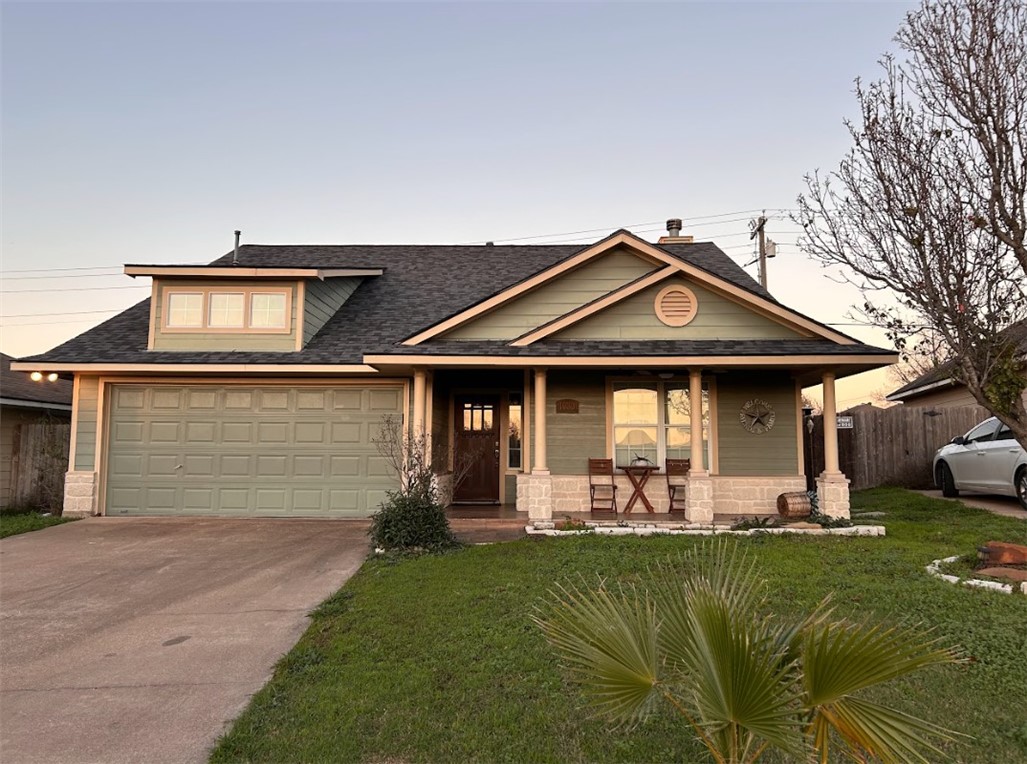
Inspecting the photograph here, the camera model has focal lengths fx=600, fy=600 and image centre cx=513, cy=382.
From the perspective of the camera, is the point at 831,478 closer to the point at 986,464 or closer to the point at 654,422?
the point at 654,422

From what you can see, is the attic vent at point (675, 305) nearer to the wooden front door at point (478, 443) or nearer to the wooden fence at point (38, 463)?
the wooden front door at point (478, 443)

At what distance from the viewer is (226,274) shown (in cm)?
1136

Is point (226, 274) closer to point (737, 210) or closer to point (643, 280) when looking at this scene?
point (643, 280)

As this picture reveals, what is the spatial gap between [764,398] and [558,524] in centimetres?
456

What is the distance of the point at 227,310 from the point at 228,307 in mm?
61

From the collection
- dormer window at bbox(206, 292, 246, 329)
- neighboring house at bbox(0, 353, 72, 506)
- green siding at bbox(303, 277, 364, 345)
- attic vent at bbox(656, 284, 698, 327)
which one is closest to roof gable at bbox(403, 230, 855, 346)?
attic vent at bbox(656, 284, 698, 327)

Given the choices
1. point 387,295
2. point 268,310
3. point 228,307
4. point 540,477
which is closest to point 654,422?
point 540,477

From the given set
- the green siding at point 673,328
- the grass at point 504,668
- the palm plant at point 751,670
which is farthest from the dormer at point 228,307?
the palm plant at point 751,670

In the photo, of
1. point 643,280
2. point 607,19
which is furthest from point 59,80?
point 643,280

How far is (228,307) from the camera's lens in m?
11.6

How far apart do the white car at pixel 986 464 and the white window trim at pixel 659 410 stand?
4.67m

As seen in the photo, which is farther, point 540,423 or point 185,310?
point 185,310

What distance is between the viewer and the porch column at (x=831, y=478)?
9501 millimetres

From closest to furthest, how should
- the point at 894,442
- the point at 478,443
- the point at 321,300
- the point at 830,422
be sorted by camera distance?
the point at 830,422 → the point at 321,300 → the point at 478,443 → the point at 894,442
